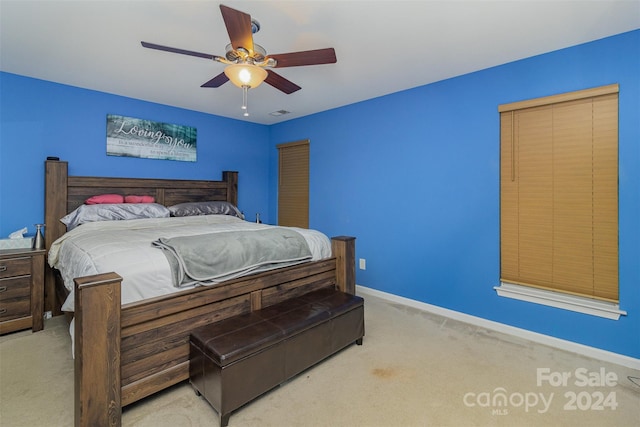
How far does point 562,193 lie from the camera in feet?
8.18

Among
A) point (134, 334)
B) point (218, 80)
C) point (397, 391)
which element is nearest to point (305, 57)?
point (218, 80)

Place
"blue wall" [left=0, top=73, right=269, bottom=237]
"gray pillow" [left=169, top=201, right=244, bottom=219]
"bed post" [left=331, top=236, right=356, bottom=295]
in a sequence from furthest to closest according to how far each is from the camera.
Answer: "gray pillow" [left=169, top=201, right=244, bottom=219] < "blue wall" [left=0, top=73, right=269, bottom=237] < "bed post" [left=331, top=236, right=356, bottom=295]

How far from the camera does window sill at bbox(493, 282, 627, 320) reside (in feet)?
7.48

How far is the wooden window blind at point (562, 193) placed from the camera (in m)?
2.30

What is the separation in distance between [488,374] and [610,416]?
24.2 inches

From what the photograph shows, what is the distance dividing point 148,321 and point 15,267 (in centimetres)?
192

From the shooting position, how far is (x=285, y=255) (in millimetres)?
2465

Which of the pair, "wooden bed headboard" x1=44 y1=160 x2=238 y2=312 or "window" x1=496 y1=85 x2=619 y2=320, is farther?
"wooden bed headboard" x1=44 y1=160 x2=238 y2=312

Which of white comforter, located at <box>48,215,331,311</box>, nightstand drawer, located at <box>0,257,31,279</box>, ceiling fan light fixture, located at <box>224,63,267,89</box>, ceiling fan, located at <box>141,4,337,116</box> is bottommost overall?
nightstand drawer, located at <box>0,257,31,279</box>

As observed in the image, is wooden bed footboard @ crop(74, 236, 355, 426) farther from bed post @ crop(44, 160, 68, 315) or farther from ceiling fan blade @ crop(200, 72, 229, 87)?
bed post @ crop(44, 160, 68, 315)

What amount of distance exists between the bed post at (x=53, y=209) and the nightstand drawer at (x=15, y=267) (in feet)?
1.28

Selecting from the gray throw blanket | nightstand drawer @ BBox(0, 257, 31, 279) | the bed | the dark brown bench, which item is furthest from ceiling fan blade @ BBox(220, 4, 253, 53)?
nightstand drawer @ BBox(0, 257, 31, 279)

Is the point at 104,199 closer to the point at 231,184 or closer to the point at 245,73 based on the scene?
the point at 231,184

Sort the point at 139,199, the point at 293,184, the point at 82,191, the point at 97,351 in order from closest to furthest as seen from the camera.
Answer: the point at 97,351 < the point at 82,191 < the point at 139,199 < the point at 293,184
